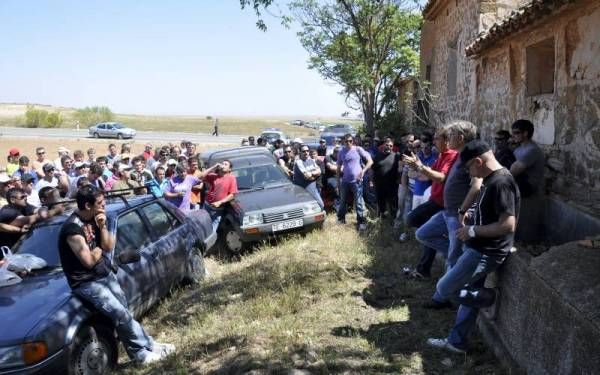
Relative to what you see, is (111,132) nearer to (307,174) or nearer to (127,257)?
(307,174)

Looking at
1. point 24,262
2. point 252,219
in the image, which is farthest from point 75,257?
point 252,219

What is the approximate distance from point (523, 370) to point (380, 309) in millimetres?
1977

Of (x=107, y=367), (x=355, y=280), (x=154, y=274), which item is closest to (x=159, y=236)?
(x=154, y=274)

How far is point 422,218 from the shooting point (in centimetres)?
599

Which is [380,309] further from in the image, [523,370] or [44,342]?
[44,342]

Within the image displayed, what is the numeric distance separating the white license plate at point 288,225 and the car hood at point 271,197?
1.16 ft

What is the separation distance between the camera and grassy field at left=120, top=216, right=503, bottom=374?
4.35 meters

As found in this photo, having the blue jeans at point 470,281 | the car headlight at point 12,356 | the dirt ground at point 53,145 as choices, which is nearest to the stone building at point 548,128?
the blue jeans at point 470,281

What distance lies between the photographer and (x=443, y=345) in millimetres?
4438

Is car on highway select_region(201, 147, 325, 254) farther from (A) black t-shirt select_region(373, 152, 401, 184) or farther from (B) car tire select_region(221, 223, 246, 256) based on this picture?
(A) black t-shirt select_region(373, 152, 401, 184)

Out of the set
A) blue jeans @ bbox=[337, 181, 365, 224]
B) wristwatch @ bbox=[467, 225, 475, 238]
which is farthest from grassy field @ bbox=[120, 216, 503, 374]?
blue jeans @ bbox=[337, 181, 365, 224]

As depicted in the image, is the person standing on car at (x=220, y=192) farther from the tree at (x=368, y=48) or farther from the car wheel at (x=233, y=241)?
the tree at (x=368, y=48)

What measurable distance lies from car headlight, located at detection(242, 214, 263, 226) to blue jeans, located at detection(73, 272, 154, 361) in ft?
12.3

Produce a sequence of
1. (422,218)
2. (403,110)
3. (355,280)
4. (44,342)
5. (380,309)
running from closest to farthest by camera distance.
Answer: (44,342)
(380,309)
(422,218)
(355,280)
(403,110)
